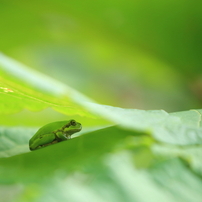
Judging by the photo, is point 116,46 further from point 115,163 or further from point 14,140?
point 115,163

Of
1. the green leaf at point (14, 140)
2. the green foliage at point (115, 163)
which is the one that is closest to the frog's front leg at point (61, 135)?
the green leaf at point (14, 140)

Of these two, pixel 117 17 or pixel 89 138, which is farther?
pixel 117 17

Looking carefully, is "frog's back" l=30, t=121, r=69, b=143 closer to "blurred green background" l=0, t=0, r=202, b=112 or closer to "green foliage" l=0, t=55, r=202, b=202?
"green foliage" l=0, t=55, r=202, b=202

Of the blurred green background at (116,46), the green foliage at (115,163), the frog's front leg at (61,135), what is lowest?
the green foliage at (115,163)

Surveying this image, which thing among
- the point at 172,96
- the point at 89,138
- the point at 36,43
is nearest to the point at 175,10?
the point at 172,96

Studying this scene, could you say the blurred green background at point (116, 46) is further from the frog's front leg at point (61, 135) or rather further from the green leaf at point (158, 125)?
the green leaf at point (158, 125)

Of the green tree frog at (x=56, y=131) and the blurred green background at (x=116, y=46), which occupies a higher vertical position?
the blurred green background at (x=116, y=46)

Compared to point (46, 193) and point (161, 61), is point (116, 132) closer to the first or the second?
point (46, 193)

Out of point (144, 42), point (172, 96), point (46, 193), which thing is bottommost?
point (46, 193)
